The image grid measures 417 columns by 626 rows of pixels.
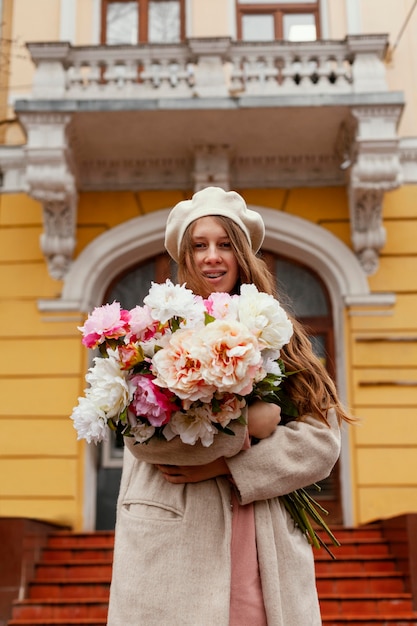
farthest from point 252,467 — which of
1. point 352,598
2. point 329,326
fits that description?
point 329,326

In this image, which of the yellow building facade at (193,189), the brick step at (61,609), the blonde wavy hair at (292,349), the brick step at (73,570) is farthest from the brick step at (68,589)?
the blonde wavy hair at (292,349)

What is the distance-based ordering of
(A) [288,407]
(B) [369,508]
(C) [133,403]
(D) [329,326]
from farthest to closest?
1. (D) [329,326]
2. (B) [369,508]
3. (A) [288,407]
4. (C) [133,403]

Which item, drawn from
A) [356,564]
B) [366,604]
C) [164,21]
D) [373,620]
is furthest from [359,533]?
[164,21]

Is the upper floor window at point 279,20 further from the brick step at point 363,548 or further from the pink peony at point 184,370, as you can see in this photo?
the pink peony at point 184,370

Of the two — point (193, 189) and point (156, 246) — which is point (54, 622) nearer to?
point (156, 246)

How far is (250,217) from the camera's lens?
2.32 metres

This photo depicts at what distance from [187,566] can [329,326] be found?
6.35 meters

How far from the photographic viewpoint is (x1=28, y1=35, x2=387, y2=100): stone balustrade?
7395 mm

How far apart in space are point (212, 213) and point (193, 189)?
585 centimetres

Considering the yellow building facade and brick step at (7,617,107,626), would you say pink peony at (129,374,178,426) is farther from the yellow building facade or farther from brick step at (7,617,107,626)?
the yellow building facade

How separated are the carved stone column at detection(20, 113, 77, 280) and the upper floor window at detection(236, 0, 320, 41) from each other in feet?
8.82

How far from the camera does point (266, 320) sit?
1.83m

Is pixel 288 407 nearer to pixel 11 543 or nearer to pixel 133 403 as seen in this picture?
pixel 133 403

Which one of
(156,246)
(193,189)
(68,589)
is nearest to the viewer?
(68,589)
